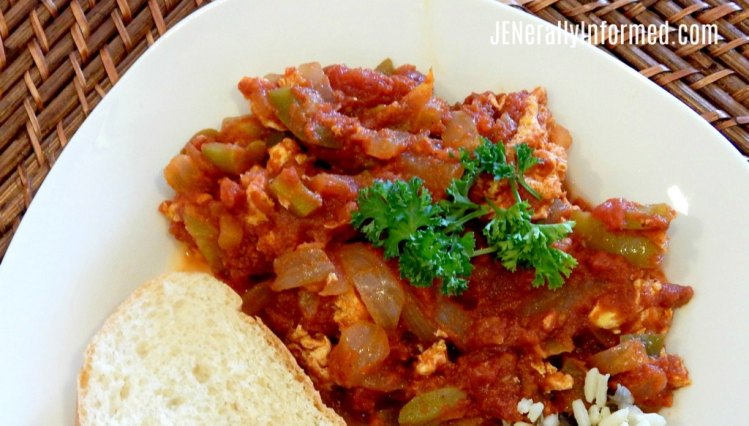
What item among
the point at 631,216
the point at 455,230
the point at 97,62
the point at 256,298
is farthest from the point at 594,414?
the point at 97,62

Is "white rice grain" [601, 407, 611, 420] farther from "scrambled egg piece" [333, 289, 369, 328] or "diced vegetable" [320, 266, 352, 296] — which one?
"diced vegetable" [320, 266, 352, 296]

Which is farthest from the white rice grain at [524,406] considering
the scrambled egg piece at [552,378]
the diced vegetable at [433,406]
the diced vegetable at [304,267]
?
the diced vegetable at [304,267]

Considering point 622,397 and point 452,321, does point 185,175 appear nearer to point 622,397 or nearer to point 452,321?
point 452,321

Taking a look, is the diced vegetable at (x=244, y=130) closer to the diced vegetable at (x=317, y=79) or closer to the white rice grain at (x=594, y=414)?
the diced vegetable at (x=317, y=79)

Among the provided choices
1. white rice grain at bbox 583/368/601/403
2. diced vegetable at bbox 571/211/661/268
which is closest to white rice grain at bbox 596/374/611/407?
white rice grain at bbox 583/368/601/403

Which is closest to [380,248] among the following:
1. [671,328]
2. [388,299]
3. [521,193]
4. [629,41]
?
→ [388,299]
